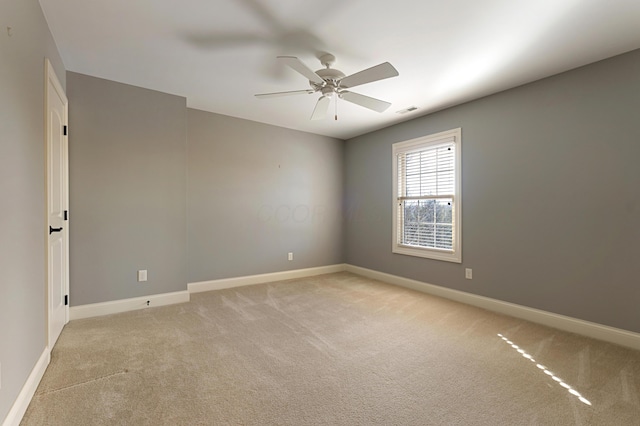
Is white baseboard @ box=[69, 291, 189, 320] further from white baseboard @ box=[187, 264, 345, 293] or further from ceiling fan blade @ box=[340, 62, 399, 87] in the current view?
ceiling fan blade @ box=[340, 62, 399, 87]

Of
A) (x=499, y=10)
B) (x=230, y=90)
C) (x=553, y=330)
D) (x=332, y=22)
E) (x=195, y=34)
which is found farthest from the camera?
(x=230, y=90)

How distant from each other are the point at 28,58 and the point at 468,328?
4061 mm

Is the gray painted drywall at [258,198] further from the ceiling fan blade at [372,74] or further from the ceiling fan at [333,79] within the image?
the ceiling fan blade at [372,74]

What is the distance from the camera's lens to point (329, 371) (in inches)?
80.7

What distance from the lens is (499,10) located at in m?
2.00

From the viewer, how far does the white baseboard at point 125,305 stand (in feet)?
9.81

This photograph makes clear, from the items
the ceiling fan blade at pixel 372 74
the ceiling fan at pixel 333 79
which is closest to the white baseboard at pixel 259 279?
the ceiling fan at pixel 333 79

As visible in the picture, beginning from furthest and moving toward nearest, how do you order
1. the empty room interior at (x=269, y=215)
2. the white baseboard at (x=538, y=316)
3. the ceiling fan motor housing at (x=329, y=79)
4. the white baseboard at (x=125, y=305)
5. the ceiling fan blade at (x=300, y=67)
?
the white baseboard at (x=125, y=305), the ceiling fan motor housing at (x=329, y=79), the white baseboard at (x=538, y=316), the ceiling fan blade at (x=300, y=67), the empty room interior at (x=269, y=215)

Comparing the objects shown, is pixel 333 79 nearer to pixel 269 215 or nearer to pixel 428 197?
pixel 428 197

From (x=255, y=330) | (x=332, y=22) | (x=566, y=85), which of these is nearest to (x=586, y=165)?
(x=566, y=85)

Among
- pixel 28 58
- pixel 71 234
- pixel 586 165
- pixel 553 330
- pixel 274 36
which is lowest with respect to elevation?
pixel 553 330

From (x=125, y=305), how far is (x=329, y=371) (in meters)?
2.55

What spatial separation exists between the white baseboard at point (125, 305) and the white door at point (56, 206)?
0.12 meters

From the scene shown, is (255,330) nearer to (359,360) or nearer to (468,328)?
(359,360)
